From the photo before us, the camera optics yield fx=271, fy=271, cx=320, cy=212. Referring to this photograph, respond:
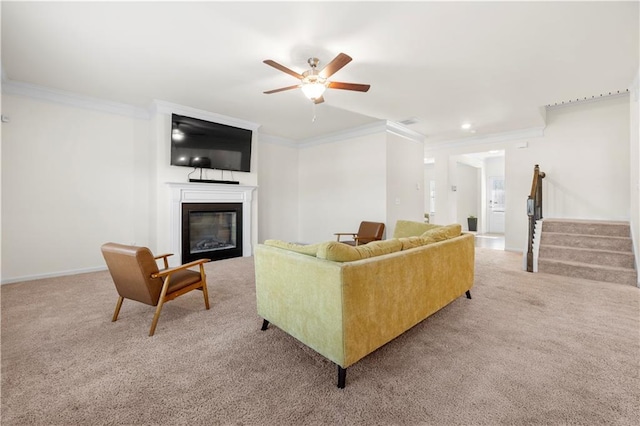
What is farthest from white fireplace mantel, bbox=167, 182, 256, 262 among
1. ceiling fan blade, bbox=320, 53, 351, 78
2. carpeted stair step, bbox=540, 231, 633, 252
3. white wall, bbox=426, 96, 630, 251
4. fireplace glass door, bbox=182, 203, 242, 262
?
white wall, bbox=426, 96, 630, 251

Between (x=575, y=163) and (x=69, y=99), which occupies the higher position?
(x=69, y=99)

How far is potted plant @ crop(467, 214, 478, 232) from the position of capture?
8734 millimetres

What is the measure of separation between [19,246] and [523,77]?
272 inches

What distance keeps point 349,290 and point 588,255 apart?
4.53 meters

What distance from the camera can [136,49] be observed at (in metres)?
2.77

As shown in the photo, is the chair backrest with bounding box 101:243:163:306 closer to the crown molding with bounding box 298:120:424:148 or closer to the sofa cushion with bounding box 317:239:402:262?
the sofa cushion with bounding box 317:239:402:262

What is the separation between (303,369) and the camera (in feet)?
5.83

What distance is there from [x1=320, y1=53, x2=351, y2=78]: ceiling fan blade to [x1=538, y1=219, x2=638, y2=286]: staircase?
4175 millimetres

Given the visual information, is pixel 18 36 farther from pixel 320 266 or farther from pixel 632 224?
pixel 632 224

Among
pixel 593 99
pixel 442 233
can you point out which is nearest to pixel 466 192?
pixel 593 99

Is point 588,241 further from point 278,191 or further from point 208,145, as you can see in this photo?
point 208,145

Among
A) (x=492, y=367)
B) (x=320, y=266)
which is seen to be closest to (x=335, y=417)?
(x=320, y=266)

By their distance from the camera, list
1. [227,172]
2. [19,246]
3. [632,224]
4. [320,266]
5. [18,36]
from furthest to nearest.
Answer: [227,172]
[632,224]
[19,246]
[18,36]
[320,266]

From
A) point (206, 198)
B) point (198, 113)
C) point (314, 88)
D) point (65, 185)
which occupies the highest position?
point (198, 113)
